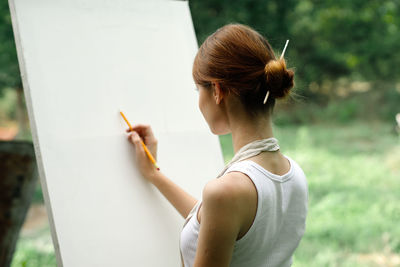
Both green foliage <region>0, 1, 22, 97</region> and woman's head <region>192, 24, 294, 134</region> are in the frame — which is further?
green foliage <region>0, 1, 22, 97</region>

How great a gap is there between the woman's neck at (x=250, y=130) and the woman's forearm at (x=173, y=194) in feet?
1.37

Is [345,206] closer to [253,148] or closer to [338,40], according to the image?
[253,148]

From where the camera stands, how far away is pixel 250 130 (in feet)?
3.71

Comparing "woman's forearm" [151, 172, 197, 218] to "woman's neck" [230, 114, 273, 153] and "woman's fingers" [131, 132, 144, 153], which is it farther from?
"woman's neck" [230, 114, 273, 153]

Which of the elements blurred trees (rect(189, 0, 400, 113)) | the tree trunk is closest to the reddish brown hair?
the tree trunk

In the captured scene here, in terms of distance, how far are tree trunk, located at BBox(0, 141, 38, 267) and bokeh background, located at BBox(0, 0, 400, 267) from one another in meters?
0.10

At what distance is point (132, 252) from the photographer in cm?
140

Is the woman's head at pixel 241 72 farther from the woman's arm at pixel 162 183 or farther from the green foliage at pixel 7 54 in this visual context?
the green foliage at pixel 7 54

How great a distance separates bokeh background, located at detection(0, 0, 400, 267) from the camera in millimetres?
3578

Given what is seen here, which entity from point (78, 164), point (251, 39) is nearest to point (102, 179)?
point (78, 164)

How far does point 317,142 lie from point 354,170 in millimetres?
2031

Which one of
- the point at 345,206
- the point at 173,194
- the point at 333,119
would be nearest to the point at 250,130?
the point at 173,194

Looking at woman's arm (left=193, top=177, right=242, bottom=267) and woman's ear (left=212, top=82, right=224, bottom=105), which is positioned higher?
woman's ear (left=212, top=82, right=224, bottom=105)

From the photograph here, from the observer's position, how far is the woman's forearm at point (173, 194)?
1.49 m
